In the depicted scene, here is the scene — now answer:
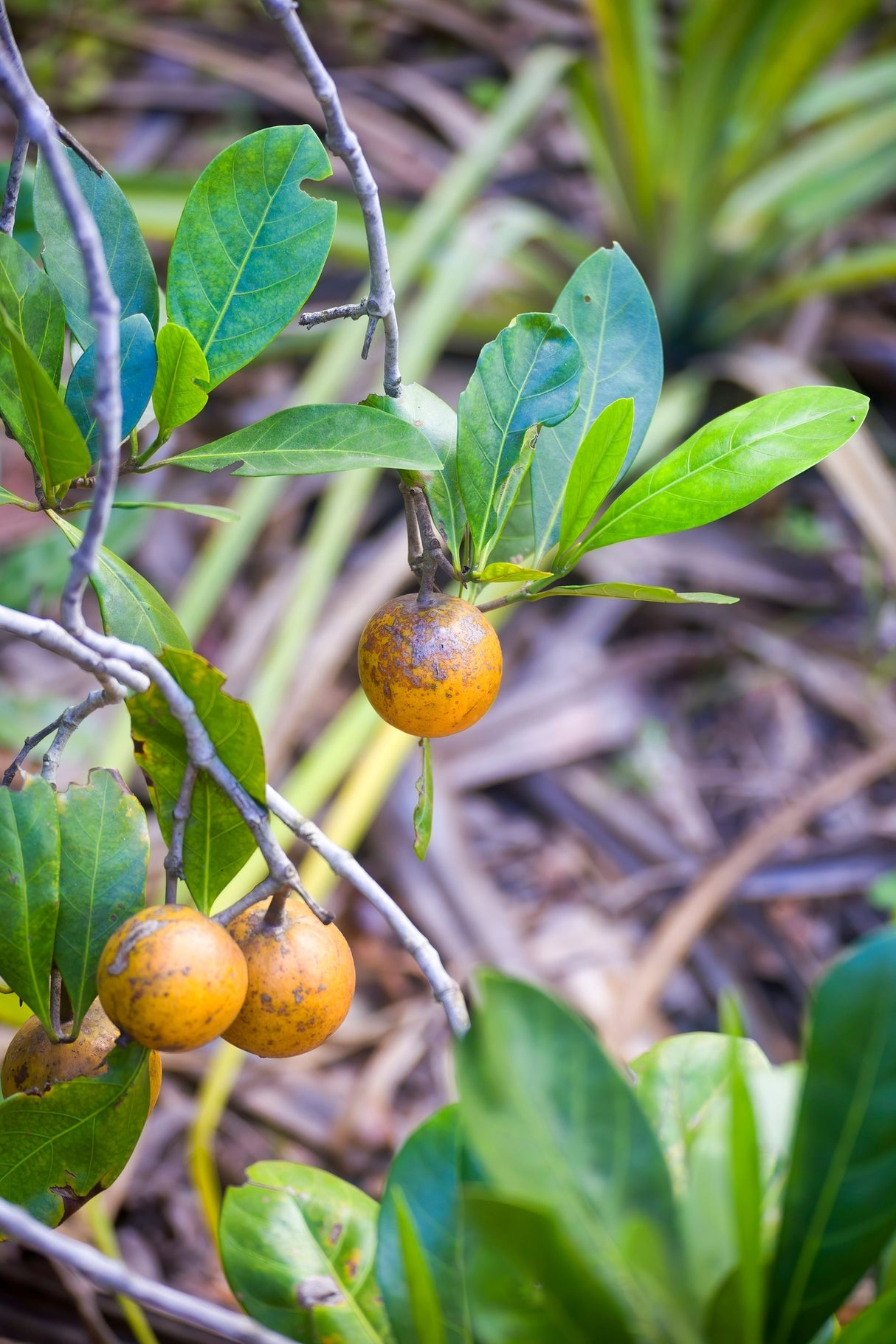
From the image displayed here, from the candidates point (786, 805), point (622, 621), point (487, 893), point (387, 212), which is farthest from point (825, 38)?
point (487, 893)

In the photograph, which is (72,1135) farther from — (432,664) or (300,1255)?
(432,664)

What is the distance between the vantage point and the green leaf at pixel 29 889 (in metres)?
0.41

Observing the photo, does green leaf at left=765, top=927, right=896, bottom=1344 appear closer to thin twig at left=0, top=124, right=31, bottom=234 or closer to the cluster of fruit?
the cluster of fruit

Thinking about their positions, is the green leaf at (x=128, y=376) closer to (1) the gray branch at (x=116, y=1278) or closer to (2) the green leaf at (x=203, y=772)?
(2) the green leaf at (x=203, y=772)

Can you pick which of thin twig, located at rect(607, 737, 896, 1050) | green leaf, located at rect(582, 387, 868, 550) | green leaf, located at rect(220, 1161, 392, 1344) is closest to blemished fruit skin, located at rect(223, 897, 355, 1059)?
green leaf, located at rect(220, 1161, 392, 1344)

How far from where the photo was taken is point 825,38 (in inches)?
66.1

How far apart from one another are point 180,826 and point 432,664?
0.12 metres

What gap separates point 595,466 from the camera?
41 cm

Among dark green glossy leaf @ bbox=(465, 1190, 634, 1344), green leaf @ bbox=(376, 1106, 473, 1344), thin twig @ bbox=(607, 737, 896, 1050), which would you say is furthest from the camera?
thin twig @ bbox=(607, 737, 896, 1050)

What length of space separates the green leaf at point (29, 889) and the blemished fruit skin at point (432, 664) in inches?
5.9

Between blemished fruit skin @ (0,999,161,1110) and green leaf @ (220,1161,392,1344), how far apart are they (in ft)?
0.24

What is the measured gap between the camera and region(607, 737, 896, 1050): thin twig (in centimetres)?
127

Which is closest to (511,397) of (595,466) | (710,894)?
Result: (595,466)

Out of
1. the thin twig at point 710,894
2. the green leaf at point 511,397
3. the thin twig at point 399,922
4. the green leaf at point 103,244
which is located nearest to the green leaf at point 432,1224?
the thin twig at point 399,922
